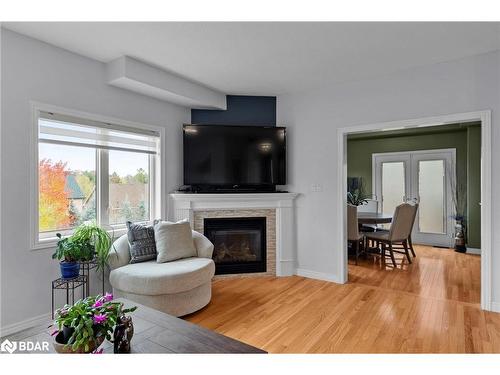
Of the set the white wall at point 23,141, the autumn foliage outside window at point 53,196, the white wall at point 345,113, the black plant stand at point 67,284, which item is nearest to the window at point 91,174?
the autumn foliage outside window at point 53,196

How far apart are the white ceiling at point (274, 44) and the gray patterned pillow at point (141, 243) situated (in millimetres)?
1754

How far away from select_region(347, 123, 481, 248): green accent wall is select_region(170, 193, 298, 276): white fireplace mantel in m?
3.20

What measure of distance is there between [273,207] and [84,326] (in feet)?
9.78

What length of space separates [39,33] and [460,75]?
13.1 ft

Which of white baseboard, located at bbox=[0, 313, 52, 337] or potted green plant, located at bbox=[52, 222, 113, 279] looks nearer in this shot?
white baseboard, located at bbox=[0, 313, 52, 337]

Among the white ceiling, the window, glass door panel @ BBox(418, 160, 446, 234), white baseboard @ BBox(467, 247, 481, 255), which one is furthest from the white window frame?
white baseboard @ BBox(467, 247, 481, 255)

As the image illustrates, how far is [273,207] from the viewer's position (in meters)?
4.05

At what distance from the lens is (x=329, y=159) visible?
3.82m

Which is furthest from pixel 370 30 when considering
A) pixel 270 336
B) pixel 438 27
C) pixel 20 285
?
pixel 20 285

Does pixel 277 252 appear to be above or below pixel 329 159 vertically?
below

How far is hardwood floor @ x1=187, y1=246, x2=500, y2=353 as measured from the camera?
225cm

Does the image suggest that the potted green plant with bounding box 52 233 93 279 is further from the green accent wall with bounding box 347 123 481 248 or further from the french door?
the french door

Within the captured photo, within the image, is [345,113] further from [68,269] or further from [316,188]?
[68,269]
